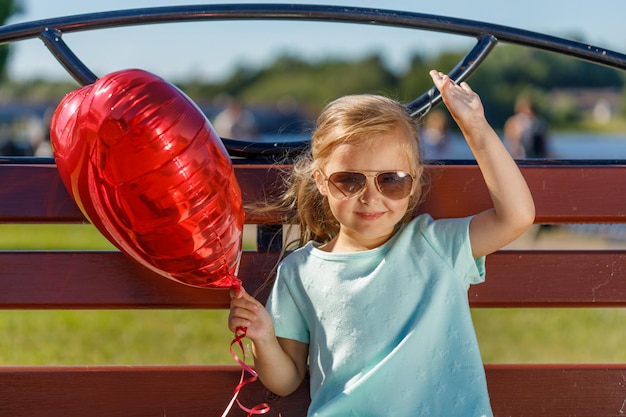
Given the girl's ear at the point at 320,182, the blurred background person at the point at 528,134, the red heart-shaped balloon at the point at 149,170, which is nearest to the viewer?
the red heart-shaped balloon at the point at 149,170

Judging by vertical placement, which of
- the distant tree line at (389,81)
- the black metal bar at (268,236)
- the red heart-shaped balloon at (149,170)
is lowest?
the distant tree line at (389,81)

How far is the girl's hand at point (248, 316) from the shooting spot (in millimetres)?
1949

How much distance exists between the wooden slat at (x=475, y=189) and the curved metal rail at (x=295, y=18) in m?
0.17

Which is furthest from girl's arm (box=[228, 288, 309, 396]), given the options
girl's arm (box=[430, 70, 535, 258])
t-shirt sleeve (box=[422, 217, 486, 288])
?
girl's arm (box=[430, 70, 535, 258])

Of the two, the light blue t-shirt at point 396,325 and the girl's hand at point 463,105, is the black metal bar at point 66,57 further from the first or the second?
the girl's hand at point 463,105

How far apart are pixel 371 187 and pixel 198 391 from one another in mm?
641

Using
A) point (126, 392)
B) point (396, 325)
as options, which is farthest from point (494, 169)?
point (126, 392)

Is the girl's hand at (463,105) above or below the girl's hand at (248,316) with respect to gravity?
above

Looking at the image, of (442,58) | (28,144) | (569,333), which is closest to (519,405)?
(569,333)

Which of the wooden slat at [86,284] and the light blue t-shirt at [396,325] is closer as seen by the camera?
the light blue t-shirt at [396,325]

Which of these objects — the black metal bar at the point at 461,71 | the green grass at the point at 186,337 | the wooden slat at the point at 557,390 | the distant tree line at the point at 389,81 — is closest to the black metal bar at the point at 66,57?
the black metal bar at the point at 461,71

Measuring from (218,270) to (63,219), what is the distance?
469 millimetres

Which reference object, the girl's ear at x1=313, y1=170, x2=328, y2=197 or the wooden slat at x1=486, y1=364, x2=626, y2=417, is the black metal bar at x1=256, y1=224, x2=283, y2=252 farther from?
the wooden slat at x1=486, y1=364, x2=626, y2=417

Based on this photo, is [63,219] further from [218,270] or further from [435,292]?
[435,292]
